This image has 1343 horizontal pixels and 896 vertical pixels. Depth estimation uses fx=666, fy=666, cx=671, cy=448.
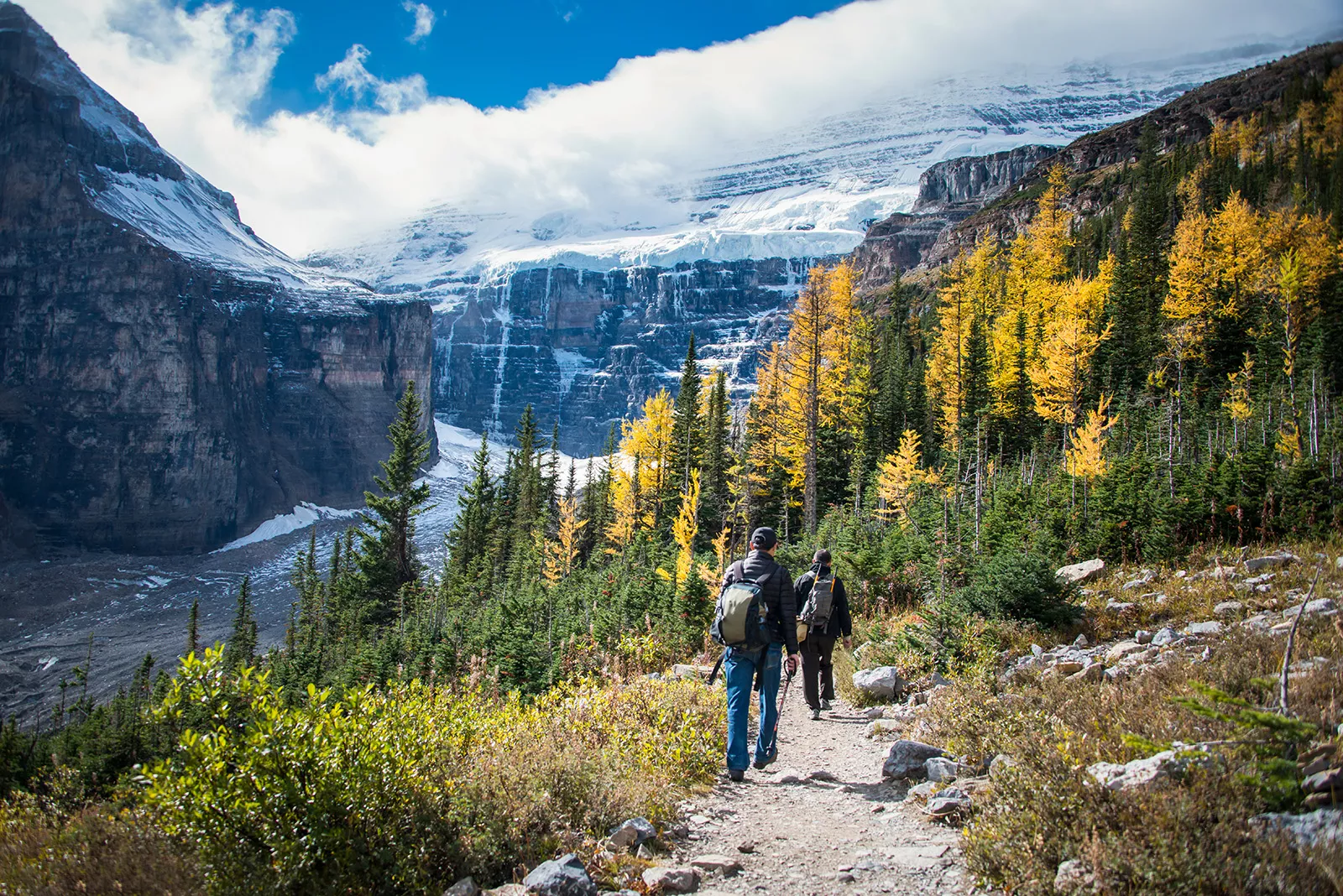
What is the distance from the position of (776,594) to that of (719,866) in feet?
7.43

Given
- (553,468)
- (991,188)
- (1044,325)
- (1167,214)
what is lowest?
(553,468)

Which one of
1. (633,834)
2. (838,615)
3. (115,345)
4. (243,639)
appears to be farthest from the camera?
(115,345)

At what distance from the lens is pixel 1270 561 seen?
887 cm

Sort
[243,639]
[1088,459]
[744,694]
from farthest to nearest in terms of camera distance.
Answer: [243,639], [1088,459], [744,694]

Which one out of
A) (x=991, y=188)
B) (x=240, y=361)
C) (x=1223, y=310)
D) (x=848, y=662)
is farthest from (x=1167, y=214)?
(x=240, y=361)

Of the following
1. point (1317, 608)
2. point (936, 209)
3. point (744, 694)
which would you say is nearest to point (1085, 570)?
point (1317, 608)

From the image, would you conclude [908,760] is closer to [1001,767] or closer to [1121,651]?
[1001,767]

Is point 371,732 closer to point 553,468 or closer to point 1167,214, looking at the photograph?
point 553,468

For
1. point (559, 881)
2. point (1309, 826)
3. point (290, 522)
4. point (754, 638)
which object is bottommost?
point (290, 522)

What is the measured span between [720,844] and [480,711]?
8.27ft

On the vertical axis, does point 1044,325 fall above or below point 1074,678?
above

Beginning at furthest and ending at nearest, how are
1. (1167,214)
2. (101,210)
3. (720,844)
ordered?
1. (101,210)
2. (1167,214)
3. (720,844)

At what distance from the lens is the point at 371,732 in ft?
12.4

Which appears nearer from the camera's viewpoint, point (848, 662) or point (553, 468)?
point (848, 662)
